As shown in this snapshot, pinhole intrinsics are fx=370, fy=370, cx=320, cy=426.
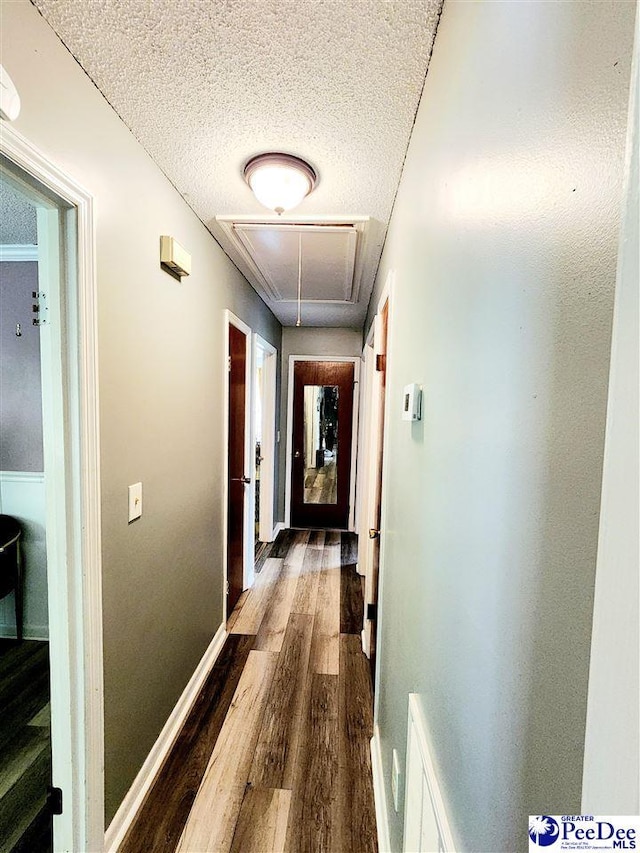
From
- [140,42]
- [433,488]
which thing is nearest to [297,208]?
[140,42]

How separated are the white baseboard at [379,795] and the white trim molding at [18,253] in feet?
10.3

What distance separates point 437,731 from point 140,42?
180cm

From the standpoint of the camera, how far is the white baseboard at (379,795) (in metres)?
1.25

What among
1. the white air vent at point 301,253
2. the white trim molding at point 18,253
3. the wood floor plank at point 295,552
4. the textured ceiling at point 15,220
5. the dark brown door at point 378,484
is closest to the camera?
the textured ceiling at point 15,220

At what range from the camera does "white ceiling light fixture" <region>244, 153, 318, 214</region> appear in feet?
4.71

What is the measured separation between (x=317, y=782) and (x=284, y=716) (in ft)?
1.18

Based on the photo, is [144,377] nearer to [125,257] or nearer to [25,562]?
[125,257]

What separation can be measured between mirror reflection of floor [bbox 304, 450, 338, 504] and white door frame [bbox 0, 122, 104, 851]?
3426mm

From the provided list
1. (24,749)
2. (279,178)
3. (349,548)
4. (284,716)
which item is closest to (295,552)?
(349,548)

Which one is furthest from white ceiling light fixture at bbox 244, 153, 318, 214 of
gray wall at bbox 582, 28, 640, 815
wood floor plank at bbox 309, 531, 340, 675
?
wood floor plank at bbox 309, 531, 340, 675

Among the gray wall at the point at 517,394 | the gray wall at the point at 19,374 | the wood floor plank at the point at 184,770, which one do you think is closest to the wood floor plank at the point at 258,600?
the wood floor plank at the point at 184,770

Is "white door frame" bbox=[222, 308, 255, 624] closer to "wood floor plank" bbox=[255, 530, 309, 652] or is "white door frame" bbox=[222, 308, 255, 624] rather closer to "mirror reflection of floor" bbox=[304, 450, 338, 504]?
"wood floor plank" bbox=[255, 530, 309, 652]

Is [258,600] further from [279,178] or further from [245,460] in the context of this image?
[279,178]

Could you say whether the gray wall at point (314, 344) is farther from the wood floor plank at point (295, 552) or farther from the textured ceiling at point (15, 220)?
the textured ceiling at point (15, 220)
